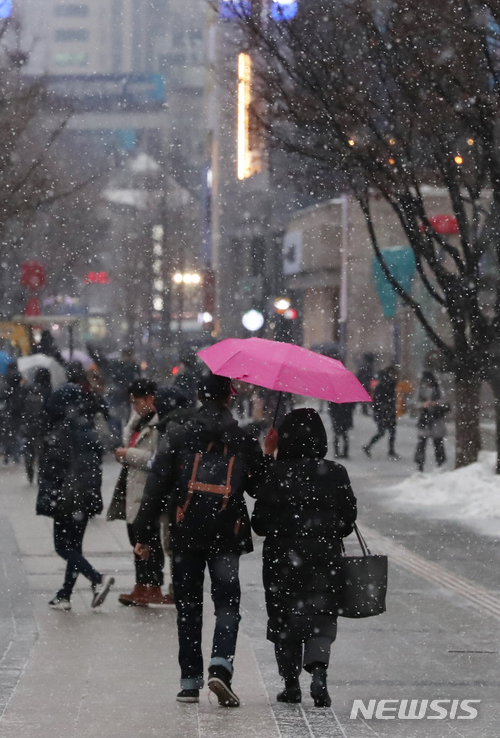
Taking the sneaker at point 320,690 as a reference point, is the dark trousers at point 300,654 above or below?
above

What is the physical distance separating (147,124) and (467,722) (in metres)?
184

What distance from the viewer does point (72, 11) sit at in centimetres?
19512

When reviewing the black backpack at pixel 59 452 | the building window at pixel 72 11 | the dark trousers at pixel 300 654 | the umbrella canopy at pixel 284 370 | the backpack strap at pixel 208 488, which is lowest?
the dark trousers at pixel 300 654

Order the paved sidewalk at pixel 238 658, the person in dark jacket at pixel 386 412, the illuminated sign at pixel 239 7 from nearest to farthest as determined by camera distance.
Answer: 1. the paved sidewalk at pixel 238 658
2. the illuminated sign at pixel 239 7
3. the person in dark jacket at pixel 386 412

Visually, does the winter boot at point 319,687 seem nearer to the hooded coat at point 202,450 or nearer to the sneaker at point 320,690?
the sneaker at point 320,690

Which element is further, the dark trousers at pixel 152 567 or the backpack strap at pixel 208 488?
the dark trousers at pixel 152 567

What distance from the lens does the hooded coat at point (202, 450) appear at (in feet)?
20.6

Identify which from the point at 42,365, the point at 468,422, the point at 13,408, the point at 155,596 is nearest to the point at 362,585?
the point at 155,596

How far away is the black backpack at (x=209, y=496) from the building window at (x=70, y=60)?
196725 millimetres

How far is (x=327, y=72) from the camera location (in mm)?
16375

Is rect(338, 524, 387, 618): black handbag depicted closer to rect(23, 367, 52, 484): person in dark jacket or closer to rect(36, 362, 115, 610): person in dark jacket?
rect(36, 362, 115, 610): person in dark jacket

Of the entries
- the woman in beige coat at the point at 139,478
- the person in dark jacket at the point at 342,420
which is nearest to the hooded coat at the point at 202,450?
the woman in beige coat at the point at 139,478

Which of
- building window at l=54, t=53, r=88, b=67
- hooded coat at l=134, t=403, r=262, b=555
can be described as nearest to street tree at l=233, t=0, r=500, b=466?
hooded coat at l=134, t=403, r=262, b=555

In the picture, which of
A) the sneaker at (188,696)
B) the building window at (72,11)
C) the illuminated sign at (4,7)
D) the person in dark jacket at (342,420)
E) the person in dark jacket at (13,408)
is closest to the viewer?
the sneaker at (188,696)
